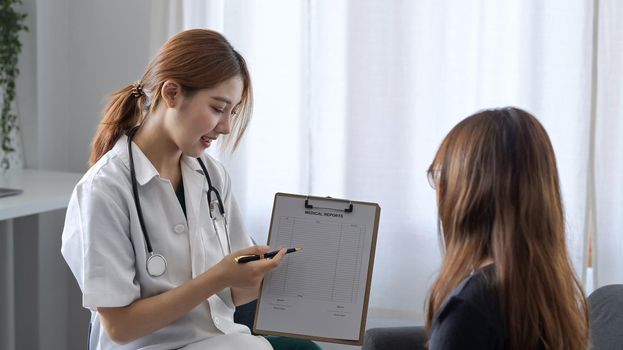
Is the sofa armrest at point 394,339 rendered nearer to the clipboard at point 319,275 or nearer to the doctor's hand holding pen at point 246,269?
the clipboard at point 319,275

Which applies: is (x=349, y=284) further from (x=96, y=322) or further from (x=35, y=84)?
(x=35, y=84)

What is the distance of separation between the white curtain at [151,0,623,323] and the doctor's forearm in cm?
120

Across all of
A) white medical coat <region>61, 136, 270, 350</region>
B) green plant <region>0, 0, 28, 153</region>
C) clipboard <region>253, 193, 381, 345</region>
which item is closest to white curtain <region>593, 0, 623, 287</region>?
clipboard <region>253, 193, 381, 345</region>

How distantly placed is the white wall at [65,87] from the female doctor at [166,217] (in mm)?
1205

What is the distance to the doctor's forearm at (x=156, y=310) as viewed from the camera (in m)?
1.64

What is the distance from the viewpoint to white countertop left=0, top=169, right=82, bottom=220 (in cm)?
231

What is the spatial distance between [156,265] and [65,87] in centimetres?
163

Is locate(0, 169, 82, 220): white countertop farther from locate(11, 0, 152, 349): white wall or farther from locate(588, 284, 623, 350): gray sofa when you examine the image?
locate(588, 284, 623, 350): gray sofa

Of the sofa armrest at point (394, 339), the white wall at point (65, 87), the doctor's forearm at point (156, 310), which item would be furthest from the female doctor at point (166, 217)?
the white wall at point (65, 87)

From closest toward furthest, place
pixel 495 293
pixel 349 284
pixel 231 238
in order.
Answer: pixel 495 293 < pixel 349 284 < pixel 231 238

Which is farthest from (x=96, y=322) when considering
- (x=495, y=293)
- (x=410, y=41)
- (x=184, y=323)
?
(x=410, y=41)

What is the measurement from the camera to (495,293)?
1275mm

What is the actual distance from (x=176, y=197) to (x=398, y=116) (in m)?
1.14

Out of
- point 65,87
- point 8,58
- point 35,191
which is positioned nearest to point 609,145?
point 35,191
